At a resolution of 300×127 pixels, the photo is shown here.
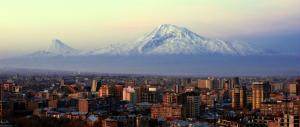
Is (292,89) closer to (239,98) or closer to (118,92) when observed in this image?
(239,98)

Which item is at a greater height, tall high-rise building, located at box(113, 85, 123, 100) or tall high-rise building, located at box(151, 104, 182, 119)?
tall high-rise building, located at box(113, 85, 123, 100)

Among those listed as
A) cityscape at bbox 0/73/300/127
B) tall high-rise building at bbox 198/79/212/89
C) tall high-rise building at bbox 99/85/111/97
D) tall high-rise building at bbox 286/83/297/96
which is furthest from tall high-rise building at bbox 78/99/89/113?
tall high-rise building at bbox 198/79/212/89

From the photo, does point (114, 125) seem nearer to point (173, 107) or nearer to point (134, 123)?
point (134, 123)

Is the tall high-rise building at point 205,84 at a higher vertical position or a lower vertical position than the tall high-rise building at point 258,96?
higher

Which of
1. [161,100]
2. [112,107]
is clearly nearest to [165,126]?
[112,107]

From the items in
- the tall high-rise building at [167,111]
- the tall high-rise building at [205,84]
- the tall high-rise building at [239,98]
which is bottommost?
the tall high-rise building at [167,111]

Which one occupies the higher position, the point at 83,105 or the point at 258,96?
the point at 258,96

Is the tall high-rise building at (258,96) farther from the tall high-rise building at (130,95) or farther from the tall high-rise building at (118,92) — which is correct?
the tall high-rise building at (118,92)

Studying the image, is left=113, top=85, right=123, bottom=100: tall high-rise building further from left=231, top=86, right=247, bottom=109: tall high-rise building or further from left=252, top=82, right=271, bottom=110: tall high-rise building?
left=252, top=82, right=271, bottom=110: tall high-rise building

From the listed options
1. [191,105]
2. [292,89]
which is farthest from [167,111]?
[292,89]

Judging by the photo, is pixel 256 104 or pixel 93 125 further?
pixel 256 104

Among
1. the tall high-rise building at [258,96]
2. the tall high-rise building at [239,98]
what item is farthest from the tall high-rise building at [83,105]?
the tall high-rise building at [258,96]
